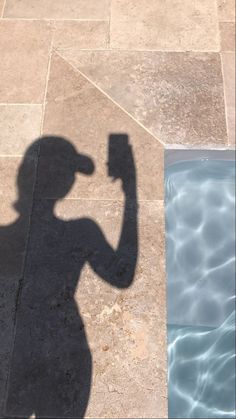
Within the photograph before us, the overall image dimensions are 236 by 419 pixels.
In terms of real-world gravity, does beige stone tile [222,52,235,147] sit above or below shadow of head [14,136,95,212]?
above

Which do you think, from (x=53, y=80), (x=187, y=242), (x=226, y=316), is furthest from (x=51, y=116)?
(x=226, y=316)

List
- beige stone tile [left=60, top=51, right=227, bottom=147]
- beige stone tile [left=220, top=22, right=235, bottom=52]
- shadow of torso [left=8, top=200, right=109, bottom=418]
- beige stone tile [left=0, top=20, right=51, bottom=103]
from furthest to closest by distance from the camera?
beige stone tile [left=220, top=22, right=235, bottom=52]
beige stone tile [left=0, top=20, right=51, bottom=103]
beige stone tile [left=60, top=51, right=227, bottom=147]
shadow of torso [left=8, top=200, right=109, bottom=418]

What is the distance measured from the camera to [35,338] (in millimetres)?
4383

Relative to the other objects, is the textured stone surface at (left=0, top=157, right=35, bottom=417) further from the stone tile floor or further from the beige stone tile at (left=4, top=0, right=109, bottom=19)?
the beige stone tile at (left=4, top=0, right=109, bottom=19)

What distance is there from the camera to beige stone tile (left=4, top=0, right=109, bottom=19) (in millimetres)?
6379

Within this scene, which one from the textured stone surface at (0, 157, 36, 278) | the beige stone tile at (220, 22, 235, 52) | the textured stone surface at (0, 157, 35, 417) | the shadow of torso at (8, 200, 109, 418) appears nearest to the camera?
Result: the shadow of torso at (8, 200, 109, 418)

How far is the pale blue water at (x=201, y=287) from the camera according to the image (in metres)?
4.41

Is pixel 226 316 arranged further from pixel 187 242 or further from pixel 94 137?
pixel 94 137

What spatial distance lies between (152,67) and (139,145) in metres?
1.26

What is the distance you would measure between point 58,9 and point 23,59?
3.45 feet

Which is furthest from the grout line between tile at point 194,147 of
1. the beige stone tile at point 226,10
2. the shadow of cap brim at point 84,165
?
the beige stone tile at point 226,10

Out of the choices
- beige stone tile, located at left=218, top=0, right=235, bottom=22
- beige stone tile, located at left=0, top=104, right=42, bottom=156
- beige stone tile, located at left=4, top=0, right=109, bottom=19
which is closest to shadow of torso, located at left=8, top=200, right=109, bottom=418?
beige stone tile, located at left=0, top=104, right=42, bottom=156

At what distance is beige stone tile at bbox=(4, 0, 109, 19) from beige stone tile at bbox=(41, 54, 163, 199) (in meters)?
0.88

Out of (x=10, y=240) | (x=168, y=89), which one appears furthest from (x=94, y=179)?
(x=168, y=89)
